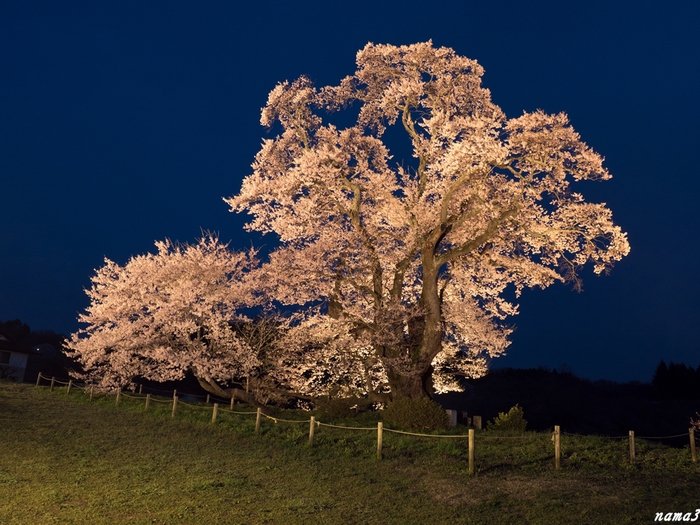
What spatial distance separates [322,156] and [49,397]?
69.0ft

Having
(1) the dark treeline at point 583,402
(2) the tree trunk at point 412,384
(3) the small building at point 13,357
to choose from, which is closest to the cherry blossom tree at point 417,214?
(2) the tree trunk at point 412,384

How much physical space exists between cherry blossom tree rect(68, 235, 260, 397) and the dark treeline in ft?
105

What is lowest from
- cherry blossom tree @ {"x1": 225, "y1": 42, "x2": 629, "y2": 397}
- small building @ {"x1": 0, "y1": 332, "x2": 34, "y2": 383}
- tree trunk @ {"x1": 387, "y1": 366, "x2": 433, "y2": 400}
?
tree trunk @ {"x1": 387, "y1": 366, "x2": 433, "y2": 400}

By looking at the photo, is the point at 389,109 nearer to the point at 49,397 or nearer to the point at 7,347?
the point at 49,397

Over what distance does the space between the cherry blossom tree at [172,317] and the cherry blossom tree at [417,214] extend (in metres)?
3.04

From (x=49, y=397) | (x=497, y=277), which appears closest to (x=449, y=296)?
(x=497, y=277)

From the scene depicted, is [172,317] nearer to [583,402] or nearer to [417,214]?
[417,214]

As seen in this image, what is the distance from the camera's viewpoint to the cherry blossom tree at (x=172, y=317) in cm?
2775

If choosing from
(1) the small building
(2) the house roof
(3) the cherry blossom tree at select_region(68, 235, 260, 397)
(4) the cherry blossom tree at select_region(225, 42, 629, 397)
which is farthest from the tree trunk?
(2) the house roof

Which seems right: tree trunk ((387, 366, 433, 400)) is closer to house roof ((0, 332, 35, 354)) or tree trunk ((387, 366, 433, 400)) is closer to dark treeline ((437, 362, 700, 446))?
dark treeline ((437, 362, 700, 446))

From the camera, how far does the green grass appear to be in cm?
A: 1145

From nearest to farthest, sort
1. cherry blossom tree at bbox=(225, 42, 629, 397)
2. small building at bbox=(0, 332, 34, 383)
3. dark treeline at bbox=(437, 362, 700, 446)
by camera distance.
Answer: cherry blossom tree at bbox=(225, 42, 629, 397), small building at bbox=(0, 332, 34, 383), dark treeline at bbox=(437, 362, 700, 446)

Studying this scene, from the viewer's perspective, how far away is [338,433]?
20.8 m

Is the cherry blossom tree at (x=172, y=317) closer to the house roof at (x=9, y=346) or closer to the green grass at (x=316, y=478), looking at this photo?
the green grass at (x=316, y=478)
